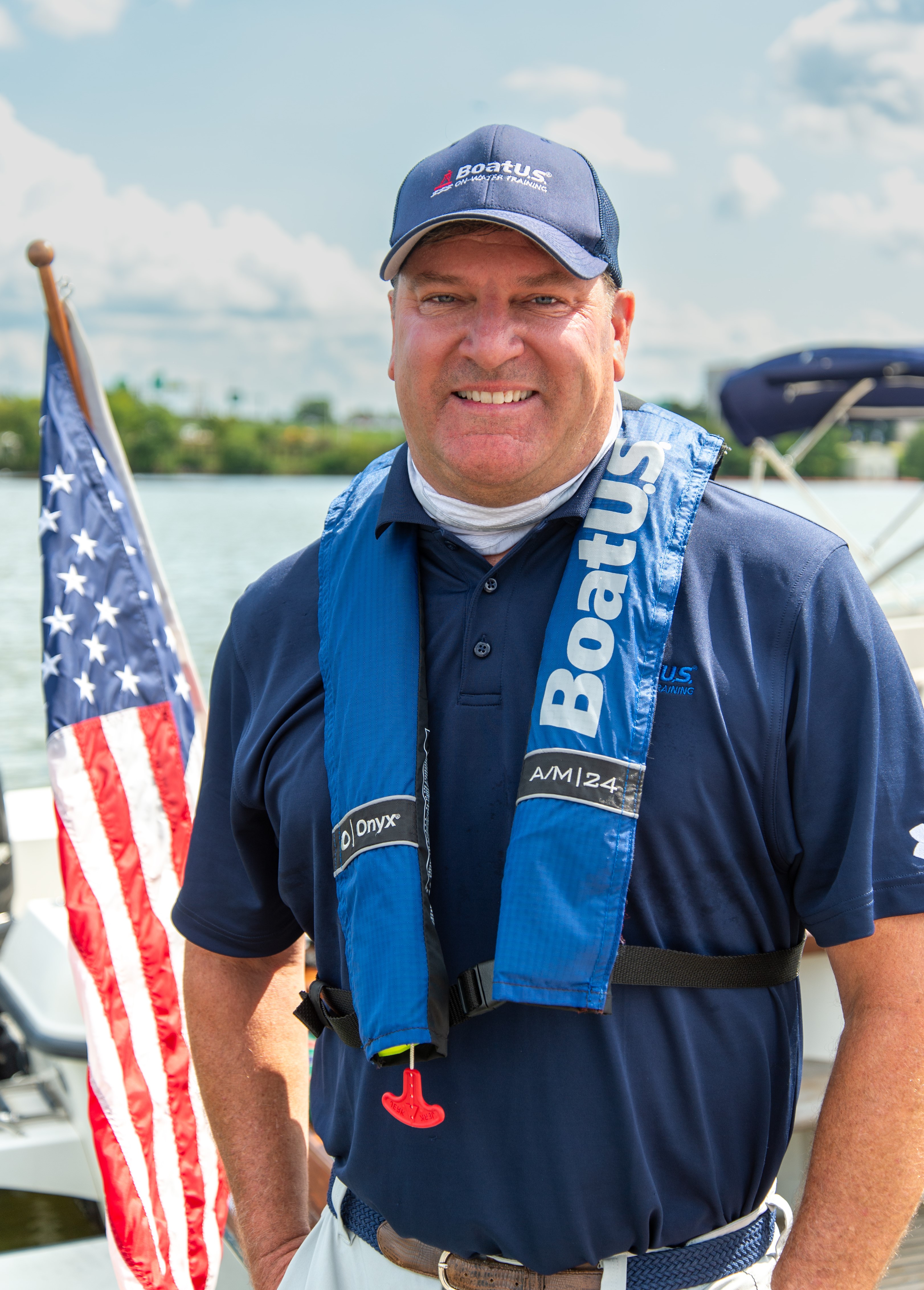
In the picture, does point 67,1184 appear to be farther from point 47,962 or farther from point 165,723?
point 165,723

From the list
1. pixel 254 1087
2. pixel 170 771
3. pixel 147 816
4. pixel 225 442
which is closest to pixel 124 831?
pixel 147 816

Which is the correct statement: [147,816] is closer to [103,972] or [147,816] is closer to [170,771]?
[170,771]

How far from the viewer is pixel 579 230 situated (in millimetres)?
1563

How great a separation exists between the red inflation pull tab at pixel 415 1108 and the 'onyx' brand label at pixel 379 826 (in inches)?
10.8

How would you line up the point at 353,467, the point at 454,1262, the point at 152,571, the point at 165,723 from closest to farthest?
1. the point at 454,1262
2. the point at 165,723
3. the point at 152,571
4. the point at 353,467

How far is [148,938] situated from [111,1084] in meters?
0.36

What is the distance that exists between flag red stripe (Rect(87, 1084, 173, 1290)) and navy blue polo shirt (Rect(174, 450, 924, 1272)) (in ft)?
4.81

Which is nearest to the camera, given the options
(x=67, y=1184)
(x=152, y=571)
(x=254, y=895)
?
(x=254, y=895)

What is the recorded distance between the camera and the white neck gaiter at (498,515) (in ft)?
5.23

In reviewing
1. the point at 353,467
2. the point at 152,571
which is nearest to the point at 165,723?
the point at 152,571

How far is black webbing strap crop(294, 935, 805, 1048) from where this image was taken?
4.61ft

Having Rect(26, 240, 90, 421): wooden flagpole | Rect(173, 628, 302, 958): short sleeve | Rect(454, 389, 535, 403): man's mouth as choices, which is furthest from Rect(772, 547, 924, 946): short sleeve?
Rect(26, 240, 90, 421): wooden flagpole

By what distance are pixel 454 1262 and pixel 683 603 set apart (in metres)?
0.89

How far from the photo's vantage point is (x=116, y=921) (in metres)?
2.98
